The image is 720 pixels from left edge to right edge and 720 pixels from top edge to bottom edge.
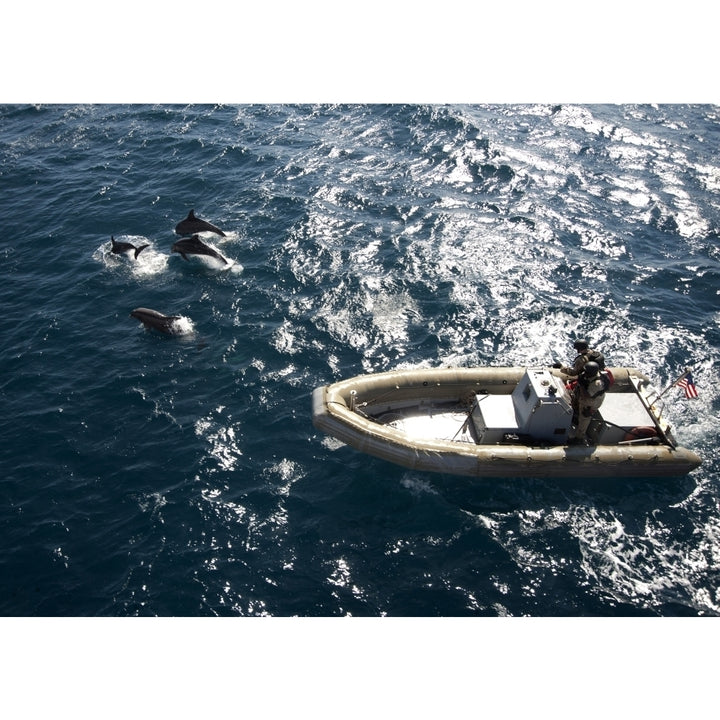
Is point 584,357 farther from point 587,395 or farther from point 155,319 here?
point 155,319

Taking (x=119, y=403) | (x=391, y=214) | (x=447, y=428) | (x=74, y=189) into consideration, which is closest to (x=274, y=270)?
(x=391, y=214)

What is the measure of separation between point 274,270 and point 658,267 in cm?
1907

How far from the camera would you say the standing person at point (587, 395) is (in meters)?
15.9

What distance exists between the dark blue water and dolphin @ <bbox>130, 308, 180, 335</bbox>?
63cm

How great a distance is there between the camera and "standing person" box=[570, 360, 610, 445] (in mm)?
15914

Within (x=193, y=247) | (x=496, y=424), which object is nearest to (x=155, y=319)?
(x=193, y=247)

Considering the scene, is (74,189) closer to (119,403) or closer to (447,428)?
(119,403)

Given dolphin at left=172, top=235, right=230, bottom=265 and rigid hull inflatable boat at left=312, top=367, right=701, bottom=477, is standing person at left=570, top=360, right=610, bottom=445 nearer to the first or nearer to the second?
rigid hull inflatable boat at left=312, top=367, right=701, bottom=477

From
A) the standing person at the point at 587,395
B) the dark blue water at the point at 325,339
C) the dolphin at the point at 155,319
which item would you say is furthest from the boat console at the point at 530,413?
the dolphin at the point at 155,319

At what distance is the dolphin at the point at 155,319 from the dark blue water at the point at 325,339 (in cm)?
63

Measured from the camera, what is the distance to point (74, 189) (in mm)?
31750

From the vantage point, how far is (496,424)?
17250 millimetres

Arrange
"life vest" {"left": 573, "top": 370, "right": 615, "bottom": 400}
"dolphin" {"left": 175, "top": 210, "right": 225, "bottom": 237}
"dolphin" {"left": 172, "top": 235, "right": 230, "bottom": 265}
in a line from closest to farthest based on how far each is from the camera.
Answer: "life vest" {"left": 573, "top": 370, "right": 615, "bottom": 400} → "dolphin" {"left": 172, "top": 235, "right": 230, "bottom": 265} → "dolphin" {"left": 175, "top": 210, "right": 225, "bottom": 237}

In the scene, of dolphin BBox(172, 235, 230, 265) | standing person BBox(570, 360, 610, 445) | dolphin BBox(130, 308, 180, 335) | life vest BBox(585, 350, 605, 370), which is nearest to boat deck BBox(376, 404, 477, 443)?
standing person BBox(570, 360, 610, 445)
